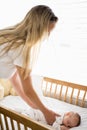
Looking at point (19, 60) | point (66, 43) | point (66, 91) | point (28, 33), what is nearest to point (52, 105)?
point (66, 91)

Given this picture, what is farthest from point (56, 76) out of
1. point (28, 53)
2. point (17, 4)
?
point (28, 53)

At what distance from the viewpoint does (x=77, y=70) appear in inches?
94.8

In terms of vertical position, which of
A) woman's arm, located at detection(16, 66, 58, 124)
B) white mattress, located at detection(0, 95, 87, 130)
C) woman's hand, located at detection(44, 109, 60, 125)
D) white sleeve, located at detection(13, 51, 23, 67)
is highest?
white sleeve, located at detection(13, 51, 23, 67)

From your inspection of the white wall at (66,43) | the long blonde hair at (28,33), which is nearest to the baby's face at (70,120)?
the long blonde hair at (28,33)

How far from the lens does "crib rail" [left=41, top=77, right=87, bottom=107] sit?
2.22 metres

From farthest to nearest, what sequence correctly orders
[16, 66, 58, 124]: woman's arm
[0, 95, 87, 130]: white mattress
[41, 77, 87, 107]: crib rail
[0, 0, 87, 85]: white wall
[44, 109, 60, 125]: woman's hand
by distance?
A: [0, 0, 87, 85]: white wall < [41, 77, 87, 107]: crib rail < [0, 95, 87, 130]: white mattress < [44, 109, 60, 125]: woman's hand < [16, 66, 58, 124]: woman's arm

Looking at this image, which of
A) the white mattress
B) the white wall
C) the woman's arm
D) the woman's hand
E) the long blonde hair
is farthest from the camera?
the white wall

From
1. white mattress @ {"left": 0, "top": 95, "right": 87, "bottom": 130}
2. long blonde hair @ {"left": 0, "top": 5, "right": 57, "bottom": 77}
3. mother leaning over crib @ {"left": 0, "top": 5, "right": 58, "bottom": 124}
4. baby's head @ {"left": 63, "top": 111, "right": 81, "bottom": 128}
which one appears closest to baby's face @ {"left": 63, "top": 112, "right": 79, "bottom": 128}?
baby's head @ {"left": 63, "top": 111, "right": 81, "bottom": 128}

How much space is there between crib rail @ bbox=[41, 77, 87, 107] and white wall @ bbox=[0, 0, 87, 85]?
0.13 m

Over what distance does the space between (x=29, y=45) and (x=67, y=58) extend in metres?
1.16

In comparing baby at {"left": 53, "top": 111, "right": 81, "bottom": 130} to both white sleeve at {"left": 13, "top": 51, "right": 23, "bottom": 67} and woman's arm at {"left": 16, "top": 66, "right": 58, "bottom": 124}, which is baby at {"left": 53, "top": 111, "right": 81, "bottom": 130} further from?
white sleeve at {"left": 13, "top": 51, "right": 23, "bottom": 67}

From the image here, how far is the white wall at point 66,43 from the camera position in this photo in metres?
2.34

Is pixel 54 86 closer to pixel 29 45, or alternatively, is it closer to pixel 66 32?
pixel 66 32

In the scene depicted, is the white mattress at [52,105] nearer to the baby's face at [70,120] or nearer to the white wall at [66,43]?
the baby's face at [70,120]
